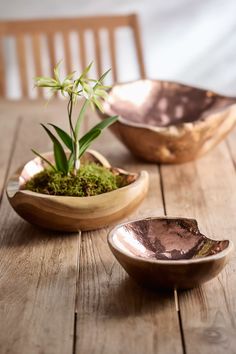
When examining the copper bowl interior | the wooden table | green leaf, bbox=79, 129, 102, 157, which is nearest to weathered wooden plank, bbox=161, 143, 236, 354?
the wooden table

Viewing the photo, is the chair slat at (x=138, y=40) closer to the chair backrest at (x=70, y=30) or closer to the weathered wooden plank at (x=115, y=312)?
the chair backrest at (x=70, y=30)

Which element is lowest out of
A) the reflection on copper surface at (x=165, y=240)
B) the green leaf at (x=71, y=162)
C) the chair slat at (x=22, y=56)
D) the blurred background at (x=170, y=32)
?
the blurred background at (x=170, y=32)

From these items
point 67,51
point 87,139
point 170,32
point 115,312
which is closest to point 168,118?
point 87,139

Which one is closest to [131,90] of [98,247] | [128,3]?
[98,247]

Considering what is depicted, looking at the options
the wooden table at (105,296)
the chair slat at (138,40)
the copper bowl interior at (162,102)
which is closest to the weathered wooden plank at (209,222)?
the wooden table at (105,296)

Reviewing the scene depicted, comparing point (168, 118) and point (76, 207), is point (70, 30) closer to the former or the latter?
point (168, 118)

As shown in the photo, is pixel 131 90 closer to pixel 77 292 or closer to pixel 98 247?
pixel 98 247
